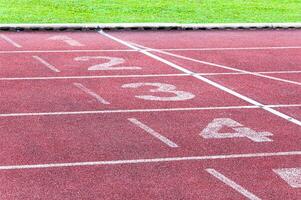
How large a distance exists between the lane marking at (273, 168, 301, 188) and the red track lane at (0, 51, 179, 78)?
640 centimetres

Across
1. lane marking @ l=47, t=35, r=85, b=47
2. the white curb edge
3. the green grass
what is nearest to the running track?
lane marking @ l=47, t=35, r=85, b=47

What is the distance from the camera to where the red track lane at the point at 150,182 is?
26.5ft

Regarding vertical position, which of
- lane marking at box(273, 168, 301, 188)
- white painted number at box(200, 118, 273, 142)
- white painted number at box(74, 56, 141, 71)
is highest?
lane marking at box(273, 168, 301, 188)

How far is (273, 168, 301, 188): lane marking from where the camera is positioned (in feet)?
28.1

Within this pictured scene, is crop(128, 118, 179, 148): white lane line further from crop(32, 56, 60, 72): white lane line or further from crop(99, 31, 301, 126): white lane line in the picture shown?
crop(32, 56, 60, 72): white lane line

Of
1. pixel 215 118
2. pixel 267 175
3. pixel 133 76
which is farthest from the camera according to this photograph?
pixel 133 76

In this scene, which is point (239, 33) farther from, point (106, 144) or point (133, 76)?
point (106, 144)

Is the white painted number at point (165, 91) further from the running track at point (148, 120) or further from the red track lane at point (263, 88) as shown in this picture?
the red track lane at point (263, 88)

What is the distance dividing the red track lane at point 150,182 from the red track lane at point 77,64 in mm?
5927

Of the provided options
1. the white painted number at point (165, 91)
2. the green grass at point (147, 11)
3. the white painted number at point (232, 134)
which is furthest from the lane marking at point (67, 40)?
the white painted number at point (232, 134)

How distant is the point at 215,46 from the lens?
18.9 meters

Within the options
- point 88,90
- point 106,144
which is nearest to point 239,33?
point 88,90

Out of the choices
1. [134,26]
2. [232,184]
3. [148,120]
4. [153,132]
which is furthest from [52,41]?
[232,184]

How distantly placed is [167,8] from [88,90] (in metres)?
12.8
